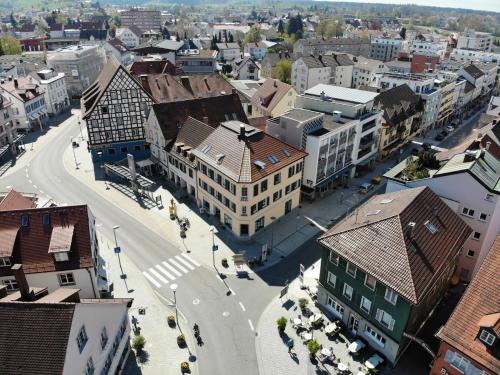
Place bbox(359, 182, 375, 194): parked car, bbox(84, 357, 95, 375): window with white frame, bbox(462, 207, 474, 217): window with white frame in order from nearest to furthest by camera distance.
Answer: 1. bbox(84, 357, 95, 375): window with white frame
2. bbox(462, 207, 474, 217): window with white frame
3. bbox(359, 182, 375, 194): parked car

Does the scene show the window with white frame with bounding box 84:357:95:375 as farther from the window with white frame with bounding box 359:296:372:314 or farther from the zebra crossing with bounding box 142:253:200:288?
the window with white frame with bounding box 359:296:372:314

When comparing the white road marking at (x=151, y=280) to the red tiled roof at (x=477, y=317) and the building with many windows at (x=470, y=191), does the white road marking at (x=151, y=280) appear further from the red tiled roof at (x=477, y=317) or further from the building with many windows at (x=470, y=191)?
the building with many windows at (x=470, y=191)

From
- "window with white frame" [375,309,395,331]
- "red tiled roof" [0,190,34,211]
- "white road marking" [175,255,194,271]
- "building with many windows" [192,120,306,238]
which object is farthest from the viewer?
"building with many windows" [192,120,306,238]

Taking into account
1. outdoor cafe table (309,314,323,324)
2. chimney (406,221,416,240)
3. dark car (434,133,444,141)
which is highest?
chimney (406,221,416,240)

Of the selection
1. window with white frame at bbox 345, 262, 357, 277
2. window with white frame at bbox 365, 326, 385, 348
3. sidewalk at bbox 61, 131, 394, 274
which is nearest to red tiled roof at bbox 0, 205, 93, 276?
sidewalk at bbox 61, 131, 394, 274

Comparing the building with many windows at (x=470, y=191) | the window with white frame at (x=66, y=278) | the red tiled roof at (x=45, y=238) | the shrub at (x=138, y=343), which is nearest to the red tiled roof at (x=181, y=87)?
the red tiled roof at (x=45, y=238)

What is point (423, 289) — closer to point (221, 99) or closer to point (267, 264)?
point (267, 264)

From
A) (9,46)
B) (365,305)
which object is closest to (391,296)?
(365,305)

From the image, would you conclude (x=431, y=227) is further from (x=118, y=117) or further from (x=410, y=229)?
(x=118, y=117)
